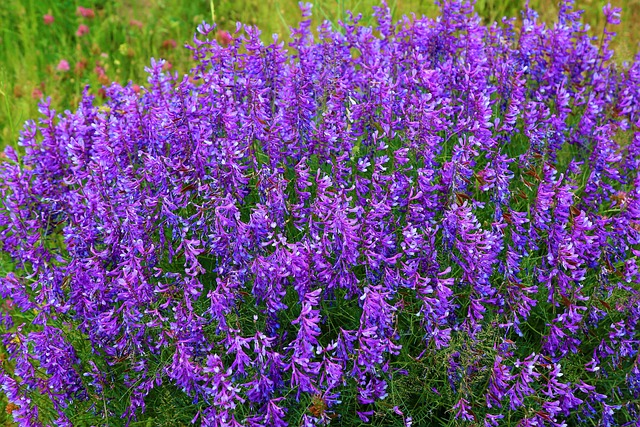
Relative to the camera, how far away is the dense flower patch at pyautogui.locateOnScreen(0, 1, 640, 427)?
2.62 meters

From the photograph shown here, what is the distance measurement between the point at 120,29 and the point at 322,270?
16.0 ft

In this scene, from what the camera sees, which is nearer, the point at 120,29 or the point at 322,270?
the point at 322,270

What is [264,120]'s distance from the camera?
293 cm

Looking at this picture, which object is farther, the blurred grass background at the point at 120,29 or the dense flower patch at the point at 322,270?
the blurred grass background at the point at 120,29

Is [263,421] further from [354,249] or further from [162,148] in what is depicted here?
[162,148]

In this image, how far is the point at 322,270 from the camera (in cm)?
271

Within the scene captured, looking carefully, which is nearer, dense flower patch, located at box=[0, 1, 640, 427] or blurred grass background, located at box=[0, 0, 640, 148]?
dense flower patch, located at box=[0, 1, 640, 427]

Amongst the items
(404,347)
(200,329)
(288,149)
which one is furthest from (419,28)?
(200,329)

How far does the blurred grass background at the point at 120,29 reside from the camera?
Answer: 5.84 metres

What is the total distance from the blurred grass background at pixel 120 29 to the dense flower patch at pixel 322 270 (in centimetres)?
261

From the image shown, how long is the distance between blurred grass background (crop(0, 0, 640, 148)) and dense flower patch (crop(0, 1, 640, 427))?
2.61 metres

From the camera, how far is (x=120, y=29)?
22.5 feet

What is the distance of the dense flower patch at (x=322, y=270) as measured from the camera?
2621 millimetres

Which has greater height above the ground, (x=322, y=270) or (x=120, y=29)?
(x=322, y=270)
